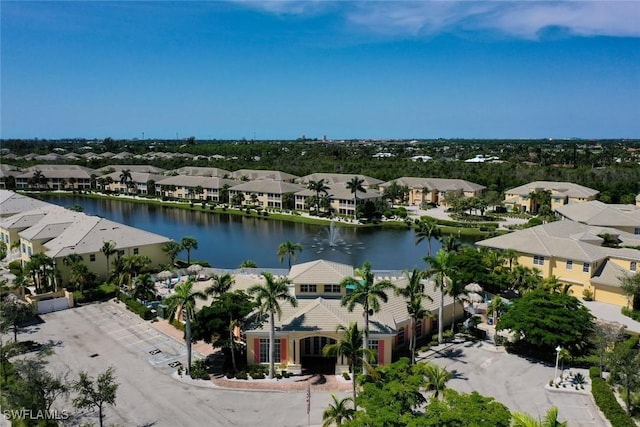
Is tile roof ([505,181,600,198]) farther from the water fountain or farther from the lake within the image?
the water fountain

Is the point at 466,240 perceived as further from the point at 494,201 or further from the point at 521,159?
the point at 521,159

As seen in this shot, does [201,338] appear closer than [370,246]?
Yes

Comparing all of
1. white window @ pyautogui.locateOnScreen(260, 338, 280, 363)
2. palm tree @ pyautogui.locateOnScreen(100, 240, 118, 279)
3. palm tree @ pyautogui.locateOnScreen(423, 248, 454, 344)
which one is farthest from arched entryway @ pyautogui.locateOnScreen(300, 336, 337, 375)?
palm tree @ pyautogui.locateOnScreen(100, 240, 118, 279)

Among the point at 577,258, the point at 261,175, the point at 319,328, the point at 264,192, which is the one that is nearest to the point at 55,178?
the point at 261,175

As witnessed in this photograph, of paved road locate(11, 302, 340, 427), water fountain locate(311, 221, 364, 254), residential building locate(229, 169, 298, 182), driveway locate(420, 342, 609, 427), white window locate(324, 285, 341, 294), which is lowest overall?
water fountain locate(311, 221, 364, 254)

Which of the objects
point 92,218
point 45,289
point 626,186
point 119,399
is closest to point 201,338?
point 119,399

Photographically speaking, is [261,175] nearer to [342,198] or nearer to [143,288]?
→ [342,198]

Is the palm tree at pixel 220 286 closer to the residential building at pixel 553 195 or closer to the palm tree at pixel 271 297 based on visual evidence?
the palm tree at pixel 271 297

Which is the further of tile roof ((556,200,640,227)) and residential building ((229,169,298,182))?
residential building ((229,169,298,182))
